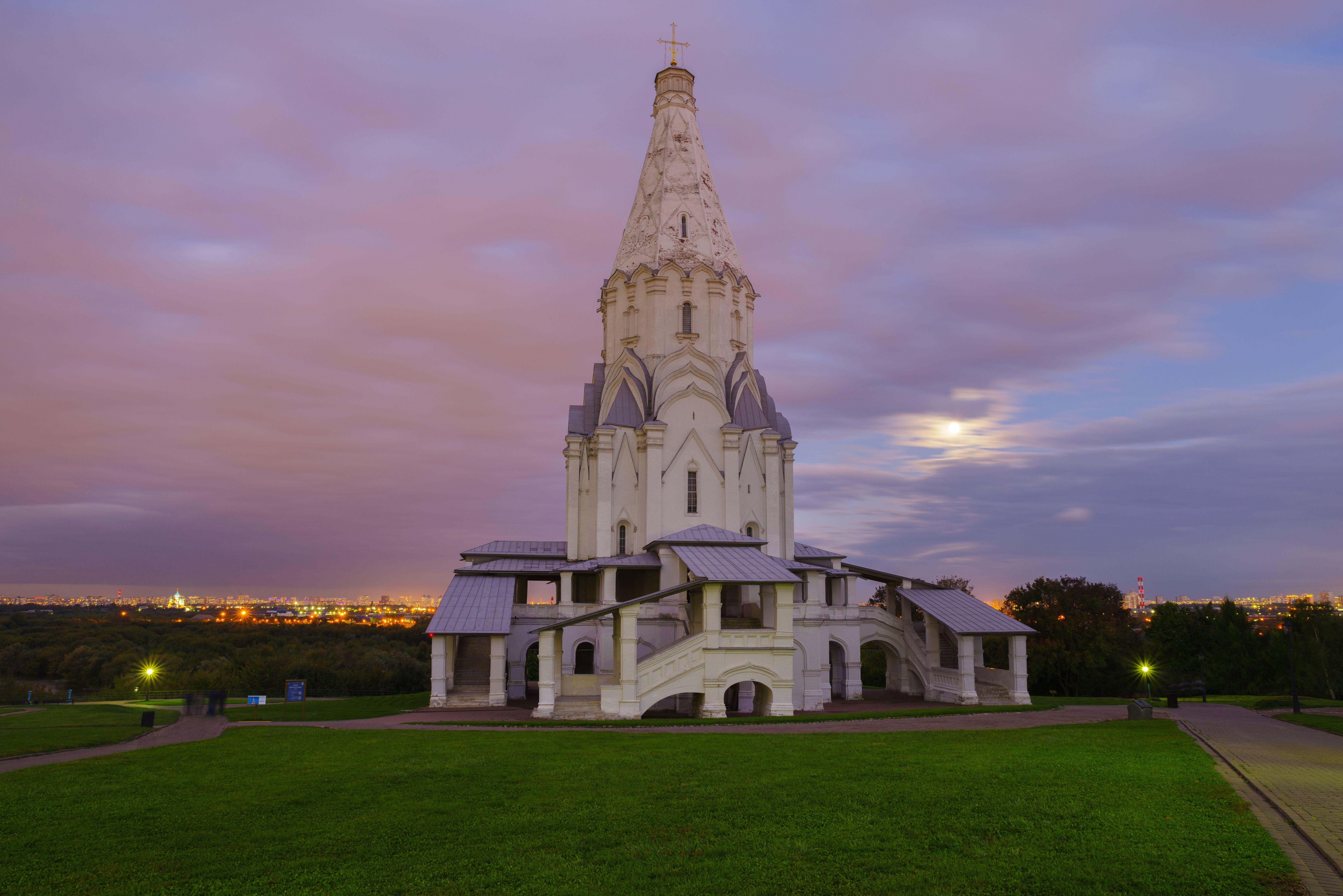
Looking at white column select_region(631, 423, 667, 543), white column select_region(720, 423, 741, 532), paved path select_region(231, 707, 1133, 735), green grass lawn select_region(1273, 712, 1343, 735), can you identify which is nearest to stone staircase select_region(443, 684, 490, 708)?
paved path select_region(231, 707, 1133, 735)

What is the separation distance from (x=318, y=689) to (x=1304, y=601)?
59.5 metres

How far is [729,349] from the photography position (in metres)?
38.7

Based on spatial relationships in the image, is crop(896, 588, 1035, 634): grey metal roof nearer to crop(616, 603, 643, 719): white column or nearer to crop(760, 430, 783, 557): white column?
crop(760, 430, 783, 557): white column

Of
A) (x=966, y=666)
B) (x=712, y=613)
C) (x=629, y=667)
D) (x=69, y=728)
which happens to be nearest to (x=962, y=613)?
(x=966, y=666)

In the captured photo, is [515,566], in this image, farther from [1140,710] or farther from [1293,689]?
[1293,689]

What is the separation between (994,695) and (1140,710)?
7.79 m

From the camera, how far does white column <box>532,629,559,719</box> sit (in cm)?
2408

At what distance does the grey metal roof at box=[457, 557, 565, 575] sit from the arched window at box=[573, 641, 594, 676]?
3540 millimetres

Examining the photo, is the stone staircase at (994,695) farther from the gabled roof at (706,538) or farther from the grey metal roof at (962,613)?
the gabled roof at (706,538)

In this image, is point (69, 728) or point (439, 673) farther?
A: point (439, 673)

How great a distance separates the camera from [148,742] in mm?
19031

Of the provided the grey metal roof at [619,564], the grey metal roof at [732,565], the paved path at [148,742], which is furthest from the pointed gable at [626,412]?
the paved path at [148,742]

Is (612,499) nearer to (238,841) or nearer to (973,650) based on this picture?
(973,650)

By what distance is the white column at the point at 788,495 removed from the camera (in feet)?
124
